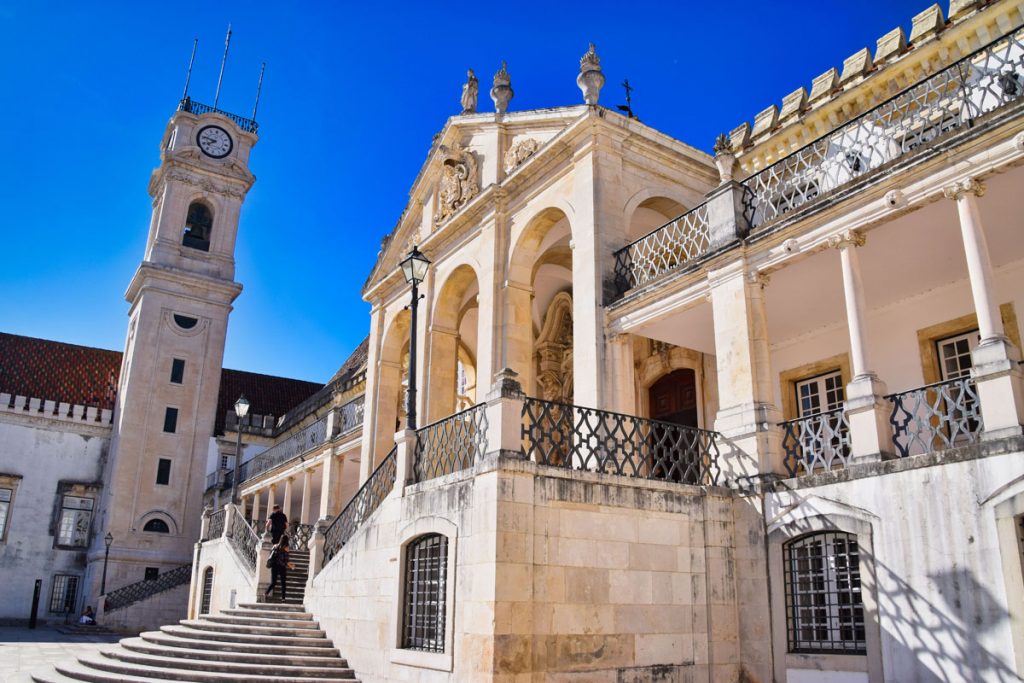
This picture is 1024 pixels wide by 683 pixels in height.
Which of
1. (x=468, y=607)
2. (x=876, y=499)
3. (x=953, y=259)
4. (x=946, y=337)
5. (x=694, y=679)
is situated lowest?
(x=694, y=679)

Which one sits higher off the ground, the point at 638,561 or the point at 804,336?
the point at 804,336

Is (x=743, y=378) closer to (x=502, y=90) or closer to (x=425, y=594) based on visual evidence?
(x=425, y=594)

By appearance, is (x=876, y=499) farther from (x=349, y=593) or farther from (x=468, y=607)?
(x=349, y=593)

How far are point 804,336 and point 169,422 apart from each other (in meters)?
29.2

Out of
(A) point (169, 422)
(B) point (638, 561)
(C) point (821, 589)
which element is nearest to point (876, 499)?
(C) point (821, 589)

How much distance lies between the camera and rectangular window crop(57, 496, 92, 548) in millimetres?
34188

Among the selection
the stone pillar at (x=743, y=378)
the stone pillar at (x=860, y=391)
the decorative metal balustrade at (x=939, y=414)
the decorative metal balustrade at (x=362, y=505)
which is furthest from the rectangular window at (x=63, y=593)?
the decorative metal balustrade at (x=939, y=414)

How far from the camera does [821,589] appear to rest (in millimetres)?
9727

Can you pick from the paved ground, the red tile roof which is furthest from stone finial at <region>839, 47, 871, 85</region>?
the red tile roof

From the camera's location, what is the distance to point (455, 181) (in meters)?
18.2

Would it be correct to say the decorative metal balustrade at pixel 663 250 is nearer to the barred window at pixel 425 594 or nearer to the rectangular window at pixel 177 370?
the barred window at pixel 425 594

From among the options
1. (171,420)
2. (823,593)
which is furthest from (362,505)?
(171,420)

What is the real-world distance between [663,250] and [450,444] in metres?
4.86

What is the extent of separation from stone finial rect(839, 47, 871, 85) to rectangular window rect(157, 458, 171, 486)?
30.4 m
